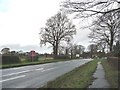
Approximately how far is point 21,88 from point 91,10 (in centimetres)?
845

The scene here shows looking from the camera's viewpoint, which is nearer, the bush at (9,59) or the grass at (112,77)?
the grass at (112,77)

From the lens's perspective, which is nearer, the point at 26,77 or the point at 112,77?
the point at 112,77

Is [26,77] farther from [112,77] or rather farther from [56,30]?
[56,30]

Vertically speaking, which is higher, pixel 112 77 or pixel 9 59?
pixel 9 59

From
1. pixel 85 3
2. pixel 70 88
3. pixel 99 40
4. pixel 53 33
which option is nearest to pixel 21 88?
pixel 70 88

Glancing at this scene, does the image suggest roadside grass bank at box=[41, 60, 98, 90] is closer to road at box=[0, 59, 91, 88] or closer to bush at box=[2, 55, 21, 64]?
road at box=[0, 59, 91, 88]

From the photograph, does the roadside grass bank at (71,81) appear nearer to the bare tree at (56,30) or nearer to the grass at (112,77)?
the grass at (112,77)

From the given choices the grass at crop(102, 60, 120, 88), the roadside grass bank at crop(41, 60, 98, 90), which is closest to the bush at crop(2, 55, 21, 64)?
the grass at crop(102, 60, 120, 88)

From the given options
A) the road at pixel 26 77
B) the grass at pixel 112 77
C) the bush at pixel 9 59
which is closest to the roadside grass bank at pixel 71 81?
the road at pixel 26 77

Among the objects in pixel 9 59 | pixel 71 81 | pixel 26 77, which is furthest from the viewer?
pixel 9 59

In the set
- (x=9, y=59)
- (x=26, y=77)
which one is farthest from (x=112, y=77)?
(x=9, y=59)

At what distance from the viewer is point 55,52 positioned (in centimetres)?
8400

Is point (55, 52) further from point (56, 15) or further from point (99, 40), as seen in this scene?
point (99, 40)

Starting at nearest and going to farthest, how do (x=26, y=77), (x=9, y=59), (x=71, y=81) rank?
(x=71, y=81)
(x=26, y=77)
(x=9, y=59)
